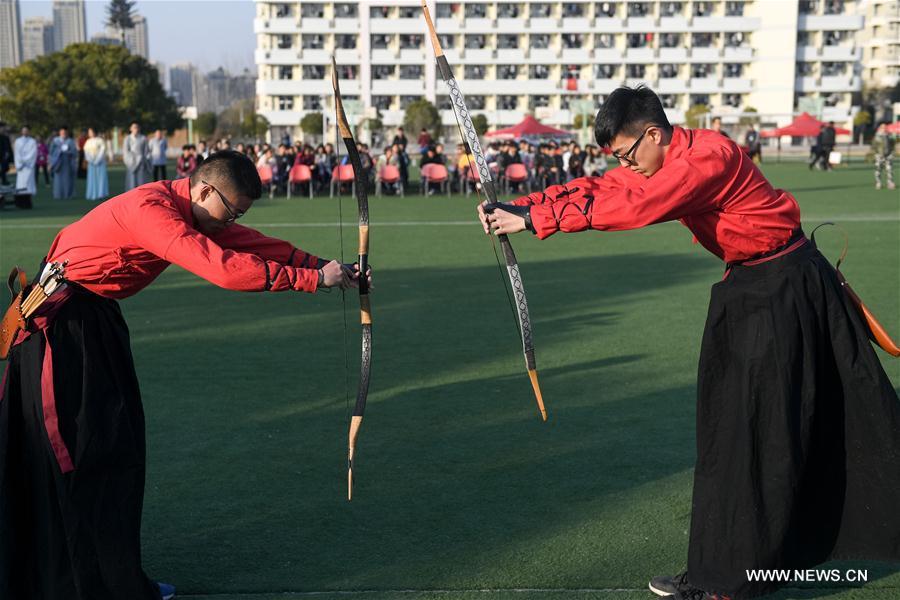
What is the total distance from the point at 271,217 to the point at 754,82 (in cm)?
7174

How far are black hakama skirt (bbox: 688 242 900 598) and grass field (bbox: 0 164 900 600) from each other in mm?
299

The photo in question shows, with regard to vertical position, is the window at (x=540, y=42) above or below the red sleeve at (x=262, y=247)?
above

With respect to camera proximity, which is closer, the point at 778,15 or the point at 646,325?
the point at 646,325

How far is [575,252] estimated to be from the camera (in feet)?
45.3

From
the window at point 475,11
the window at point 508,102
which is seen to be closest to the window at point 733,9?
the window at point 508,102

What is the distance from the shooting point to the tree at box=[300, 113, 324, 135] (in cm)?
7094

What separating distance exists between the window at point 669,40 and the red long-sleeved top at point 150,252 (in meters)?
83.0

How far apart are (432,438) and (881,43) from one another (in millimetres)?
106136

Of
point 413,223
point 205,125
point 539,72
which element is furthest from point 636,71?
point 413,223

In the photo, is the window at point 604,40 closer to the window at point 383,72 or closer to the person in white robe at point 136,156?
the window at point 383,72

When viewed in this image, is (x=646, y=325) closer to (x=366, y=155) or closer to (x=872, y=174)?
(x=366, y=155)

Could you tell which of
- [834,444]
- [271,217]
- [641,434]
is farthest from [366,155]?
[834,444]

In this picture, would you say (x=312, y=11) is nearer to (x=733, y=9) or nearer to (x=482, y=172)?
(x=733, y=9)

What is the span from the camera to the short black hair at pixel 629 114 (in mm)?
3604
